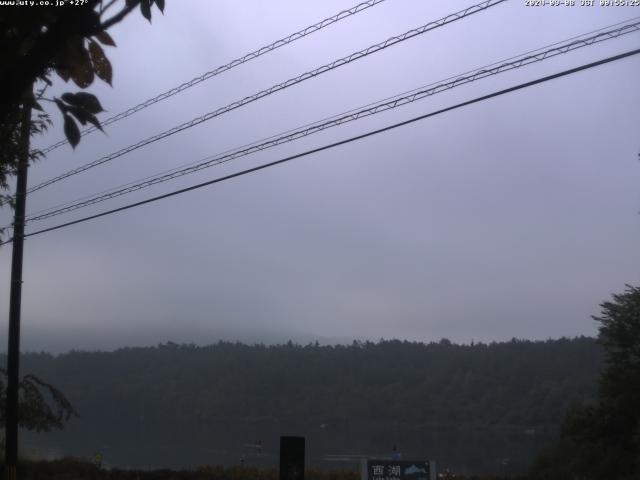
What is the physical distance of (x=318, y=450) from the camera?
4750 centimetres

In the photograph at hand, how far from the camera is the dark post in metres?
11.9

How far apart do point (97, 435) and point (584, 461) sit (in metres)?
48.5

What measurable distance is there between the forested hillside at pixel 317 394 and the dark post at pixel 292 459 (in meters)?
39.7

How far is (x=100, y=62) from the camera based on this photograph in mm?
3781

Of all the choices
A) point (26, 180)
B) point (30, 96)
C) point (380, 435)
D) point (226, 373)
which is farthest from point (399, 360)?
point (30, 96)

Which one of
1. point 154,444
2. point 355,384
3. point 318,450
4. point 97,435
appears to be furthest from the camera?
point 355,384

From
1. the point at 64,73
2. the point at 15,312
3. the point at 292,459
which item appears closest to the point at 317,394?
the point at 15,312

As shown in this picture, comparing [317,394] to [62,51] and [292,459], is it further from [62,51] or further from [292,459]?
[62,51]

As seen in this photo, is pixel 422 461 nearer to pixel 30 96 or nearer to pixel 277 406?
pixel 30 96

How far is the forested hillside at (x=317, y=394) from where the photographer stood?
6050 cm

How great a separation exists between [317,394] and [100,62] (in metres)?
74.9

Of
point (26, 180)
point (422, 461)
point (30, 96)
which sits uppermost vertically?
point (26, 180)

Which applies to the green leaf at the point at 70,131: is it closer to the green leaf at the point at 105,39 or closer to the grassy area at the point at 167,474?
the green leaf at the point at 105,39

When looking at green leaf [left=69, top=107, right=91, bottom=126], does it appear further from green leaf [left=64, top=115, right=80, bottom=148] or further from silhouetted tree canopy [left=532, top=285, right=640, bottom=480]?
silhouetted tree canopy [left=532, top=285, right=640, bottom=480]
